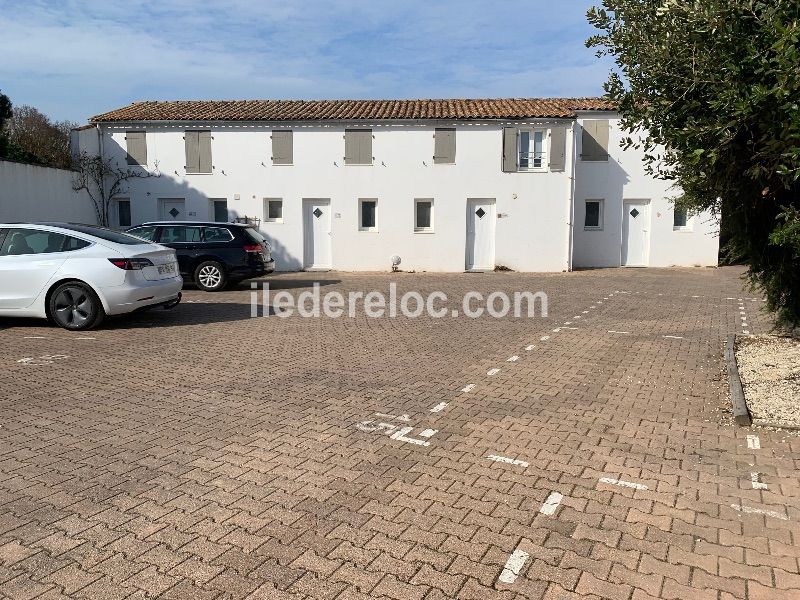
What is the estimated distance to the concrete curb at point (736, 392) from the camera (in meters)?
5.31

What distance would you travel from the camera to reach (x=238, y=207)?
71.8ft

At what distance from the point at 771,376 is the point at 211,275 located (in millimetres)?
11994

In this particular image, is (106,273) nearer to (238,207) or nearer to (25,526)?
(25,526)

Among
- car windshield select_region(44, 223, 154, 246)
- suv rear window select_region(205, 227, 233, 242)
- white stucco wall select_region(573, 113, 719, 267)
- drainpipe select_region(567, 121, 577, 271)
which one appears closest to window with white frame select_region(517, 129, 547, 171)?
drainpipe select_region(567, 121, 577, 271)

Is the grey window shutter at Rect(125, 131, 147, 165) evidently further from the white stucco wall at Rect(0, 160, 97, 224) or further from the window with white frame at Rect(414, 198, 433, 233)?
the window with white frame at Rect(414, 198, 433, 233)

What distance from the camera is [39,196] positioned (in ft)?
60.8

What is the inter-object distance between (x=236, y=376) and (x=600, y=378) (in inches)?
160

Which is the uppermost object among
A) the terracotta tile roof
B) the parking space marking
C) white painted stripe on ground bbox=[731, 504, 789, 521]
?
the terracotta tile roof

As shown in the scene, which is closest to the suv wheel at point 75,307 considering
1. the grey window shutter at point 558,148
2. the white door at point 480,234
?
the white door at point 480,234

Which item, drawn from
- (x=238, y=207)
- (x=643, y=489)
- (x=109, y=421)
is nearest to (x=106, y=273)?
(x=109, y=421)

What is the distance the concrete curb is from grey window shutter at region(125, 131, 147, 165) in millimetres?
20331

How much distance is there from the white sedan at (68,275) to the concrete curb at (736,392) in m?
7.86

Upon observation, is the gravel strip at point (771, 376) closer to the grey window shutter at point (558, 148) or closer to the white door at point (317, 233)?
the grey window shutter at point (558, 148)

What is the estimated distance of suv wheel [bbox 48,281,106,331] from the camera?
29.7 ft
